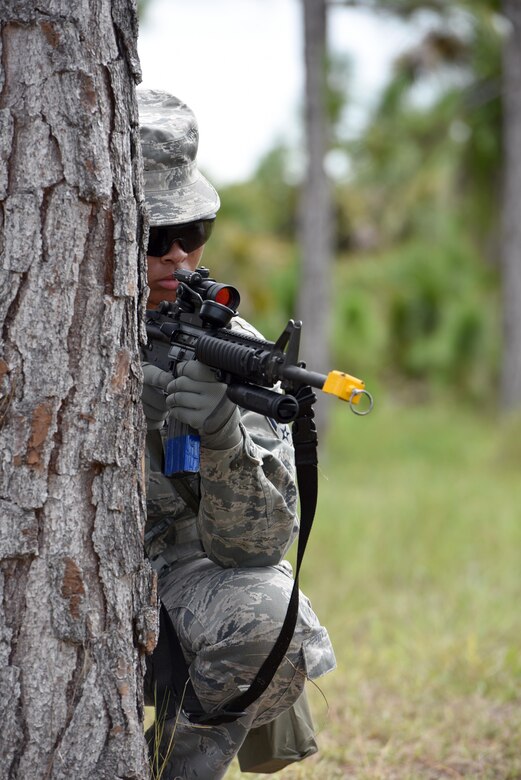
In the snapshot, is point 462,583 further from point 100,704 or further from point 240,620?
point 100,704

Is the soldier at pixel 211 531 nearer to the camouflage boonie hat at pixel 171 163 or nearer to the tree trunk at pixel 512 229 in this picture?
the camouflage boonie hat at pixel 171 163

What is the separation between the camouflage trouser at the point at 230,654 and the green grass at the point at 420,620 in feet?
1.80

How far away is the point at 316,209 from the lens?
478 inches

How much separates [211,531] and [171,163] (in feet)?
3.26

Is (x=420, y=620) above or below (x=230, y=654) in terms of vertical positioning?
below

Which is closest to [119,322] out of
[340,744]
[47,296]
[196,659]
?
[47,296]

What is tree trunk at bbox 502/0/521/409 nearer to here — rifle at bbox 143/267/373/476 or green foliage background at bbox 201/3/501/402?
green foliage background at bbox 201/3/501/402

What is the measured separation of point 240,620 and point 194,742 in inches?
14.0

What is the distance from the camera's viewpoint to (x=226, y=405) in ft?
7.84

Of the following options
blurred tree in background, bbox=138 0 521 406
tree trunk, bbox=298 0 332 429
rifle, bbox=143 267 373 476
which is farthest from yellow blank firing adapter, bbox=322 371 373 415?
blurred tree in background, bbox=138 0 521 406

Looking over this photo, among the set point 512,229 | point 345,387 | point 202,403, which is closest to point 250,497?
point 202,403

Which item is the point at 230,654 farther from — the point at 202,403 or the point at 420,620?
the point at 420,620

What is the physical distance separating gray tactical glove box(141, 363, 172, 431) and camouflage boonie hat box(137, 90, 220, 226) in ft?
1.48

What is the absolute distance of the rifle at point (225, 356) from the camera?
222cm
